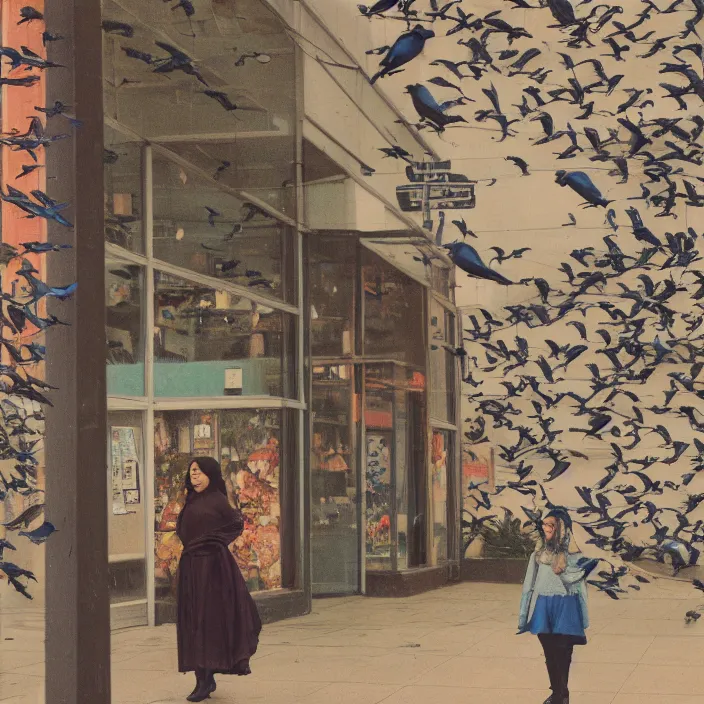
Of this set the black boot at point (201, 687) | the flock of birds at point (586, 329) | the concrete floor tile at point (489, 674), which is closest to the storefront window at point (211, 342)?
the flock of birds at point (586, 329)

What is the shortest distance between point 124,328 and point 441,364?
3724 millimetres

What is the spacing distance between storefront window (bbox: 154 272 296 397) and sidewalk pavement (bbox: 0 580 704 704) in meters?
2.12

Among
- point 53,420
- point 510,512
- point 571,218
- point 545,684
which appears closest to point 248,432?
point 510,512

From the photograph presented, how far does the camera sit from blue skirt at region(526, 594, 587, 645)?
25.6 feet

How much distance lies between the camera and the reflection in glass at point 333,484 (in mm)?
13516

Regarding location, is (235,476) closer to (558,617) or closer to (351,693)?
(351,693)

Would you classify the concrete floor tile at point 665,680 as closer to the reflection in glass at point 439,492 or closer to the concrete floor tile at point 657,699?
the concrete floor tile at point 657,699

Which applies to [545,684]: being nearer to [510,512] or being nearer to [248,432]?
[510,512]

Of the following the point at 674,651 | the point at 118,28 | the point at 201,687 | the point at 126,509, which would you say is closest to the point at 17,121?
the point at 118,28

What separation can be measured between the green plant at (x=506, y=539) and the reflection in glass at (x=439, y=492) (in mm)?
640

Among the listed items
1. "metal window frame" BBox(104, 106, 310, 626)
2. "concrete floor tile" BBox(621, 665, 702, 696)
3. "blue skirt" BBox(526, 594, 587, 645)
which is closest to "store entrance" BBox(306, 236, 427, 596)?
"metal window frame" BBox(104, 106, 310, 626)

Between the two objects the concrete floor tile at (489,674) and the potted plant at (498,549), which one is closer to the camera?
the concrete floor tile at (489,674)

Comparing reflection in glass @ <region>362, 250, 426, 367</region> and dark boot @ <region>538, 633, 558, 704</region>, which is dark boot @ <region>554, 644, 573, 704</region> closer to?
dark boot @ <region>538, 633, 558, 704</region>

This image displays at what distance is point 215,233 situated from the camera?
1212cm
